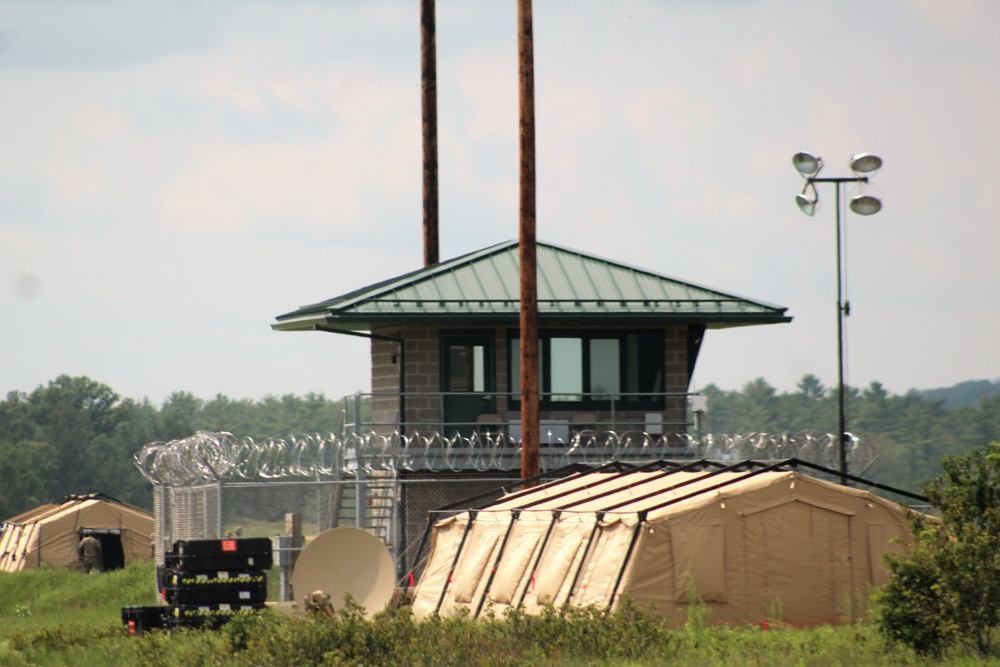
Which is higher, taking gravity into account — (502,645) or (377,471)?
(377,471)

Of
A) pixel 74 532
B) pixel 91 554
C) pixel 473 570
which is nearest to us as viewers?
pixel 473 570

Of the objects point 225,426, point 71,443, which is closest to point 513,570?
point 71,443

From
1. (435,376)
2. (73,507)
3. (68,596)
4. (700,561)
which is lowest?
(68,596)

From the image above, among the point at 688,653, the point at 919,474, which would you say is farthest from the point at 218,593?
the point at 919,474

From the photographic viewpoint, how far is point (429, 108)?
102 ft

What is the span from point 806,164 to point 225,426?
397ft

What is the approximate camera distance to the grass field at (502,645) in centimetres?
1509

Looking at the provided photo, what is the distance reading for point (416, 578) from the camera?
26.0 metres

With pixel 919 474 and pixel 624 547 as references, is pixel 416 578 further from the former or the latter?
pixel 919 474

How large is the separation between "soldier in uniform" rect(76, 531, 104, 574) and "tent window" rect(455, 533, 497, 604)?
18779 millimetres

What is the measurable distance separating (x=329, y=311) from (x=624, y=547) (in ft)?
31.9

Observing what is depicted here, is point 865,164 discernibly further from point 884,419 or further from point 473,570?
point 884,419

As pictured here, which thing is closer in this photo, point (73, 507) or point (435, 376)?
point (435, 376)

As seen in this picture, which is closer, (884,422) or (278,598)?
(278,598)
